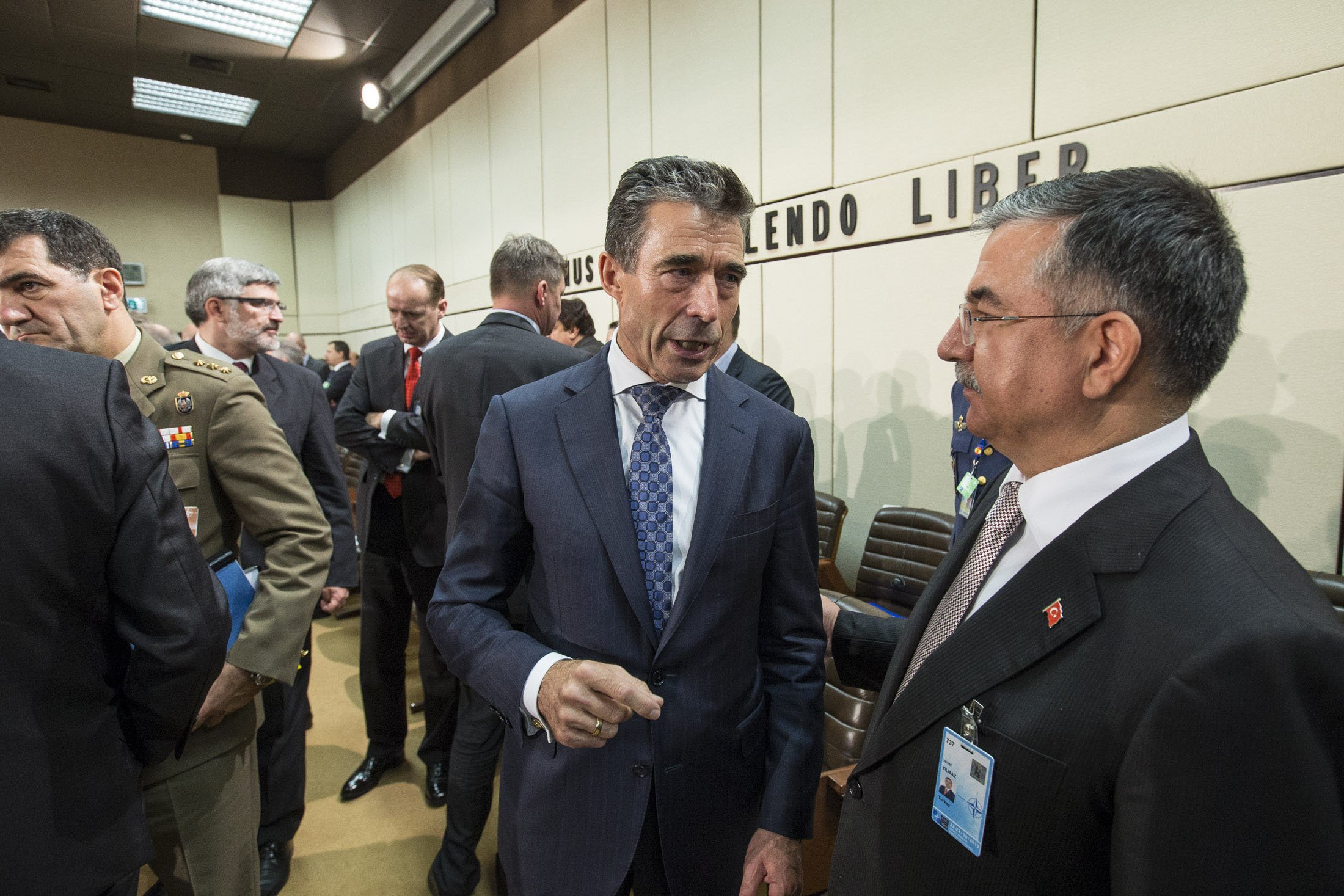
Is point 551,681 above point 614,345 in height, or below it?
below

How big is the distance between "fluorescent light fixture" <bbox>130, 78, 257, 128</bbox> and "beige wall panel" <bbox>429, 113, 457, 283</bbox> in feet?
9.24

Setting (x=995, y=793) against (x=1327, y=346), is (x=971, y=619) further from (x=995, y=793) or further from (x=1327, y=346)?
(x=1327, y=346)

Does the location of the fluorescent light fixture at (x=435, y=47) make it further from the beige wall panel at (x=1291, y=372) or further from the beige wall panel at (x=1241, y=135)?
the beige wall panel at (x=1291, y=372)

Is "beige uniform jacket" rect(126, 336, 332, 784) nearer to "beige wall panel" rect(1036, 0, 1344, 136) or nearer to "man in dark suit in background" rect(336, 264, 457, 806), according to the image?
"man in dark suit in background" rect(336, 264, 457, 806)

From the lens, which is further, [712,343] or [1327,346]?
[1327,346]

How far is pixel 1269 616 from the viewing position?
2.04 ft

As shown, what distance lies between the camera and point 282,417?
8.11 feet

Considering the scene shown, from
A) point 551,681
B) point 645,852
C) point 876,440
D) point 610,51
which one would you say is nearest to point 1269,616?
point 551,681

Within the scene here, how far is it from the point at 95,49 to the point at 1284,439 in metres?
9.86

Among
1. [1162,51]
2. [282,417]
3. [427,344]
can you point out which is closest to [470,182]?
[427,344]

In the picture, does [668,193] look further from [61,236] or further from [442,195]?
[442,195]

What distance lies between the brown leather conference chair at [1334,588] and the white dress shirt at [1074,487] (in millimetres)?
1469

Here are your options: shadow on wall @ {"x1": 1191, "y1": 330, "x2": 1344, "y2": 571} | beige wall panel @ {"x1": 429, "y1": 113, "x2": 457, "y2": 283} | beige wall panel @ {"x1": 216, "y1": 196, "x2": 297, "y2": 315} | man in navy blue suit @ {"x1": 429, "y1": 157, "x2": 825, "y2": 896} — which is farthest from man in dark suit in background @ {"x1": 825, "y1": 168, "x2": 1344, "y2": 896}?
beige wall panel @ {"x1": 216, "y1": 196, "x2": 297, "y2": 315}

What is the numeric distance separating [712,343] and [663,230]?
230mm
